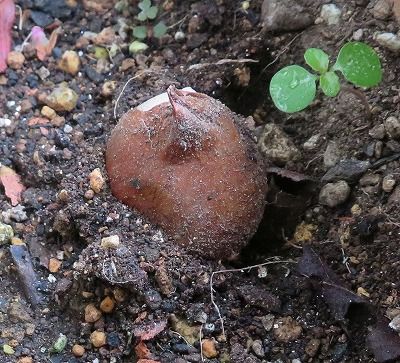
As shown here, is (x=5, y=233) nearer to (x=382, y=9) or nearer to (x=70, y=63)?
(x=70, y=63)

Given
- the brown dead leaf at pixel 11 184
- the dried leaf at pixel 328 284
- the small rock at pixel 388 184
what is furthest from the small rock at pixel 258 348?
the brown dead leaf at pixel 11 184

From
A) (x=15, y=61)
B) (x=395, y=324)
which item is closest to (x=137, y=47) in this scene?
(x=15, y=61)

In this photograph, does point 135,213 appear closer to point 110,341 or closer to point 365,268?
point 110,341

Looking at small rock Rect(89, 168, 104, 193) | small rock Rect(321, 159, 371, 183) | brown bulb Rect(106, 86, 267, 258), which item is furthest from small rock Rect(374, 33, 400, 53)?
small rock Rect(89, 168, 104, 193)

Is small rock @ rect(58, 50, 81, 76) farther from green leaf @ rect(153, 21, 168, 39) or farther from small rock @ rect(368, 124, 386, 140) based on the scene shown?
small rock @ rect(368, 124, 386, 140)

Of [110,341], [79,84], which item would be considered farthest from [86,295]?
[79,84]

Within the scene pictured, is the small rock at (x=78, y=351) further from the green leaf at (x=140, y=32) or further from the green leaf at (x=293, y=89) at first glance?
the green leaf at (x=140, y=32)
